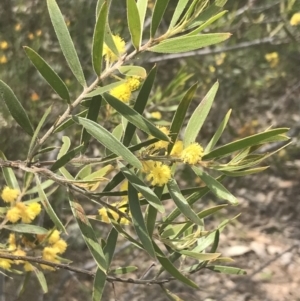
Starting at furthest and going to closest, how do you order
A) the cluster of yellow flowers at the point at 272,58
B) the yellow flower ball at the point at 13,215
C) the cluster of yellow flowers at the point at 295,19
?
the cluster of yellow flowers at the point at 272,58
the cluster of yellow flowers at the point at 295,19
the yellow flower ball at the point at 13,215

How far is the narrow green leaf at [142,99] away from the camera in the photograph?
648 mm

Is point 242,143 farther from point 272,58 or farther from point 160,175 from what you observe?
point 272,58

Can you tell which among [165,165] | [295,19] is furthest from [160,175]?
[295,19]

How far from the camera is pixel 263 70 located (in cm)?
271

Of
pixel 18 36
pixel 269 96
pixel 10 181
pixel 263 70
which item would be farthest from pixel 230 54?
pixel 10 181

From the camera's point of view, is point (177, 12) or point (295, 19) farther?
point (295, 19)

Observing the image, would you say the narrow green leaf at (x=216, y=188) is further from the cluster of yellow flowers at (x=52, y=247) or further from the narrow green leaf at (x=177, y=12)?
the cluster of yellow flowers at (x=52, y=247)

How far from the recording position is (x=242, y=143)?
0.67m

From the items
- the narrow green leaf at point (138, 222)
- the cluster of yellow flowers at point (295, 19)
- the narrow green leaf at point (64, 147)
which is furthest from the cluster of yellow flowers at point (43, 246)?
the cluster of yellow flowers at point (295, 19)

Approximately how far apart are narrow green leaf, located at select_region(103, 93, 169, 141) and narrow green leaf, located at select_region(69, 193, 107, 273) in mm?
179

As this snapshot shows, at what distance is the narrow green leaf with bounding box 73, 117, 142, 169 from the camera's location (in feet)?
2.00

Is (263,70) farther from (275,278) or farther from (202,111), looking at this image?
(202,111)

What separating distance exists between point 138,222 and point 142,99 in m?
0.17

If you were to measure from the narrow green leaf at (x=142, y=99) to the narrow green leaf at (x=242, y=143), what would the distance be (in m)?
0.11
